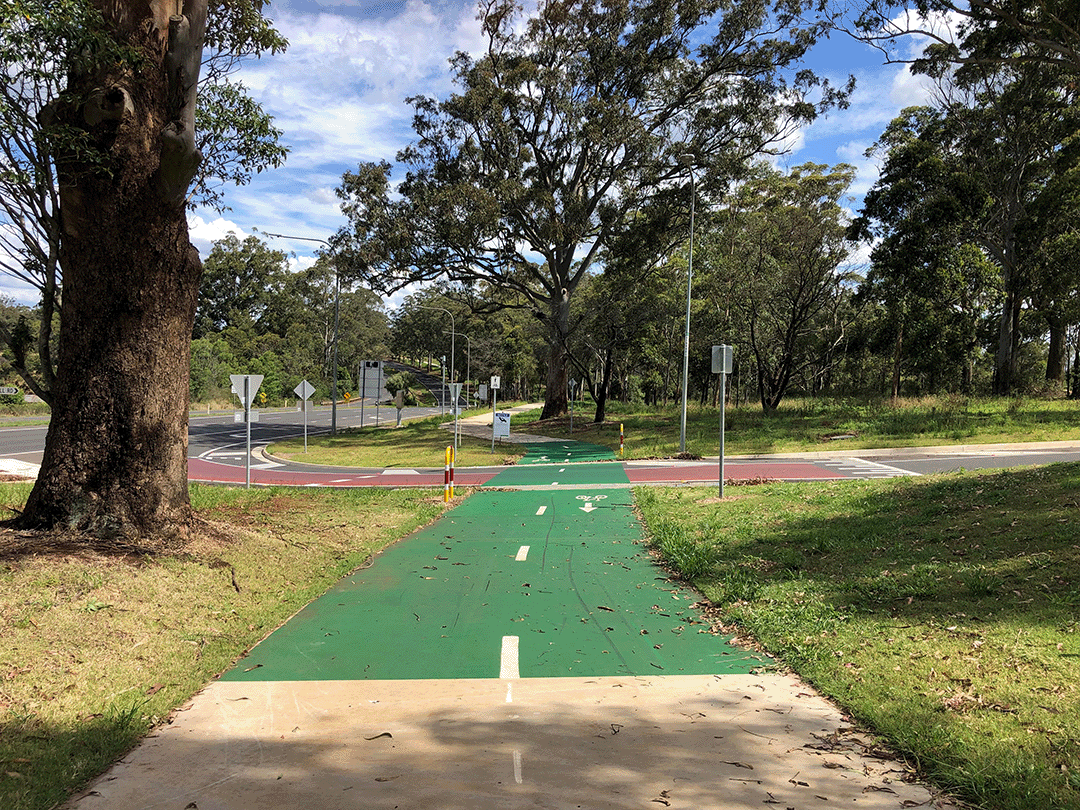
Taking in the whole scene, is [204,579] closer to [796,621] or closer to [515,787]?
[515,787]

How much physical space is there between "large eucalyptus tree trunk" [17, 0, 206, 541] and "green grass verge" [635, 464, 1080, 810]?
6.41 meters

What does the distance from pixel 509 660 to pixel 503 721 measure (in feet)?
4.33

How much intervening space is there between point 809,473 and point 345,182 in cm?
2490

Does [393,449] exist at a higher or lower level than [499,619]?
lower

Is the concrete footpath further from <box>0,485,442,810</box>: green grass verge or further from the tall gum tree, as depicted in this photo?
the tall gum tree

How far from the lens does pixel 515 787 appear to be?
3697 mm

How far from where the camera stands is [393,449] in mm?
31469

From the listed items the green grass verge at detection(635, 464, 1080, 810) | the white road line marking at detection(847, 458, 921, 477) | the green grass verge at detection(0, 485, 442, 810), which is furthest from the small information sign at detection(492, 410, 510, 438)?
the green grass verge at detection(0, 485, 442, 810)

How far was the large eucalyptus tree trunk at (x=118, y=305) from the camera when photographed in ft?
25.8

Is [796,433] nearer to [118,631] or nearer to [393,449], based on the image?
[393,449]

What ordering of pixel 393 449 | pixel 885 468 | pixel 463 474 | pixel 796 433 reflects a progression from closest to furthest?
pixel 885 468 → pixel 463 474 → pixel 796 433 → pixel 393 449

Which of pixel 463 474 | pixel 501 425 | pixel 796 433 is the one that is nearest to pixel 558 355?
pixel 501 425

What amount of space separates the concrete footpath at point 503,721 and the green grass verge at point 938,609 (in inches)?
15.2

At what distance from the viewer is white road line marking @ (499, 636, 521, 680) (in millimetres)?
5570
